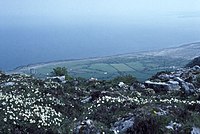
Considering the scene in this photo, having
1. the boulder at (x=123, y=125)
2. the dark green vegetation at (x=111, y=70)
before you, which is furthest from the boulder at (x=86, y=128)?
the dark green vegetation at (x=111, y=70)

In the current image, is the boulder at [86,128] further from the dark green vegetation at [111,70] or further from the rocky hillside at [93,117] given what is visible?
the dark green vegetation at [111,70]

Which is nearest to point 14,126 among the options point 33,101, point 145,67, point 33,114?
point 33,114

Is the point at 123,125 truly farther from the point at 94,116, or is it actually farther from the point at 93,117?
the point at 94,116

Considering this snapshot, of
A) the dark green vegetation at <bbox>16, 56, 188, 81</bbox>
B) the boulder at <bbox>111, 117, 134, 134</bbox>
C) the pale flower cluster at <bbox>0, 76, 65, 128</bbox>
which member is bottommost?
the dark green vegetation at <bbox>16, 56, 188, 81</bbox>

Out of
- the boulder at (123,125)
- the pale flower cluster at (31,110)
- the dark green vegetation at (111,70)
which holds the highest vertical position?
the pale flower cluster at (31,110)

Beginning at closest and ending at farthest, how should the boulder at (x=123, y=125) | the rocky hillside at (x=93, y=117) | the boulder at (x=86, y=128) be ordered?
1. the boulder at (x=86, y=128)
2. the rocky hillside at (x=93, y=117)
3. the boulder at (x=123, y=125)

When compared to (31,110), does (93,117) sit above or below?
below

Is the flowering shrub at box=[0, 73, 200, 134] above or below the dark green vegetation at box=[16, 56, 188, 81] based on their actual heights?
above

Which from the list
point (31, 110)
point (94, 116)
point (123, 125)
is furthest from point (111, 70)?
point (123, 125)

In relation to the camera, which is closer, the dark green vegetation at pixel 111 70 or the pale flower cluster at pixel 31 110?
the pale flower cluster at pixel 31 110

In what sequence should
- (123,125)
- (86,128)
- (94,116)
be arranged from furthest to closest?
(94,116) → (123,125) → (86,128)

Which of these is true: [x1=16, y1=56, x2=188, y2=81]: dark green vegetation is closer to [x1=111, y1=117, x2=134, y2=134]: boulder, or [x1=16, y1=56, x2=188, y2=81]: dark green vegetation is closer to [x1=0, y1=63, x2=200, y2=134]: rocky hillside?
Result: [x1=0, y1=63, x2=200, y2=134]: rocky hillside

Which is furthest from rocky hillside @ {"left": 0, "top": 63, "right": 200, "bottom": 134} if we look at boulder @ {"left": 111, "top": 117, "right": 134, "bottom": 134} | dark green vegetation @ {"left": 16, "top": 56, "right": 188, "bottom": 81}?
dark green vegetation @ {"left": 16, "top": 56, "right": 188, "bottom": 81}
